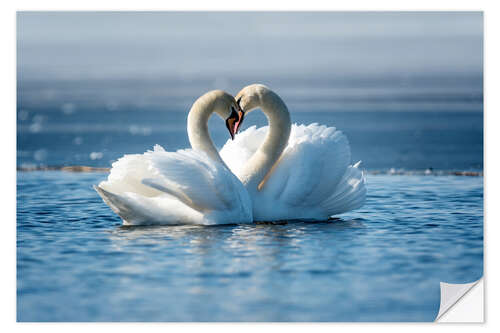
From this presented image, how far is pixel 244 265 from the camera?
21.8 feet

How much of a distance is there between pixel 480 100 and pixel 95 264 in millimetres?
3561

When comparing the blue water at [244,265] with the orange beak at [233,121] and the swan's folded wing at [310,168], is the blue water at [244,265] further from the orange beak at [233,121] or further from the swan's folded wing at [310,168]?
the orange beak at [233,121]

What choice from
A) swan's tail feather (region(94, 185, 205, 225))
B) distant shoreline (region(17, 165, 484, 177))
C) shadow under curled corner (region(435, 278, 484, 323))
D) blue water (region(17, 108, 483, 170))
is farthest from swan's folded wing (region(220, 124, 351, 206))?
shadow under curled corner (region(435, 278, 484, 323))

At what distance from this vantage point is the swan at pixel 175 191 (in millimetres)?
7621

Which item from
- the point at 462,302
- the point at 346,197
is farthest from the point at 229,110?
the point at 462,302

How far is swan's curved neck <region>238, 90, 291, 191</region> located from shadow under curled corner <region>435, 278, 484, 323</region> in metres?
2.32

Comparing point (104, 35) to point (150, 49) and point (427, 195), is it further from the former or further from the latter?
point (427, 195)

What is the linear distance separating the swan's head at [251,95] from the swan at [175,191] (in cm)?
36

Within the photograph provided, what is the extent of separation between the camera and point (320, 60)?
837 cm

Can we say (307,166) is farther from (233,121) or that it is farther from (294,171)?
(233,121)

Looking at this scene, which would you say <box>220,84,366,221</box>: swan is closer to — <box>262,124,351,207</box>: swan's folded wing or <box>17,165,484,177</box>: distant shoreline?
<box>262,124,351,207</box>: swan's folded wing

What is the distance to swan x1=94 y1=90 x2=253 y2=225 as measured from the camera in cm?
762

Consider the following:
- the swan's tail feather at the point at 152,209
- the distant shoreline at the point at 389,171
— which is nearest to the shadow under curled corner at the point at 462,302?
the distant shoreline at the point at 389,171

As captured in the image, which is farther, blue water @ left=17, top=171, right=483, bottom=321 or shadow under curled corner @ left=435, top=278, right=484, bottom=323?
shadow under curled corner @ left=435, top=278, right=484, bottom=323
